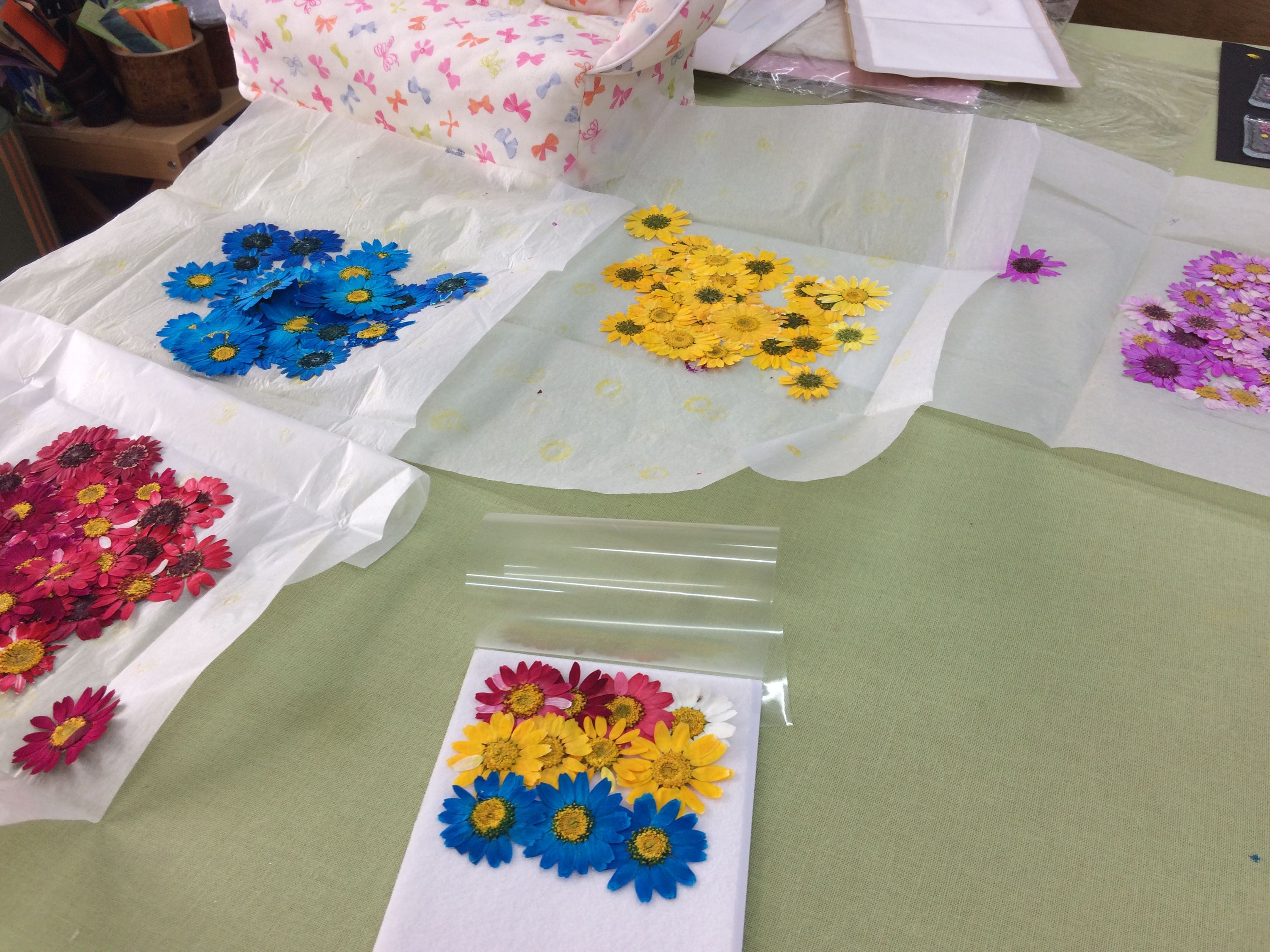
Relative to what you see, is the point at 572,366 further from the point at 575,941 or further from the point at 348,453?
the point at 575,941

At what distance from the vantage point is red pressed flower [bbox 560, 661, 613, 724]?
21.1 inches

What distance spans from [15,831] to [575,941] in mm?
316

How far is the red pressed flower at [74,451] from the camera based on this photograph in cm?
69

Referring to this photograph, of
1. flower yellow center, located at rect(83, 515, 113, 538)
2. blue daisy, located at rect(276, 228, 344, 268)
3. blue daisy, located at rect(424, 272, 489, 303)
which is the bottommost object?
flower yellow center, located at rect(83, 515, 113, 538)

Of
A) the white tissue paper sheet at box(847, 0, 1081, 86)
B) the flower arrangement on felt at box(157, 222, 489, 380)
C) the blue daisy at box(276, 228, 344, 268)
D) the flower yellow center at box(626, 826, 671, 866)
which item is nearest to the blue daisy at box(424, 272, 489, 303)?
the flower arrangement on felt at box(157, 222, 489, 380)

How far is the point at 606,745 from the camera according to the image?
1.70 feet

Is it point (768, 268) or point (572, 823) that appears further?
point (768, 268)

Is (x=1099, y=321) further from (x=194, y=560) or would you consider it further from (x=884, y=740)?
(x=194, y=560)

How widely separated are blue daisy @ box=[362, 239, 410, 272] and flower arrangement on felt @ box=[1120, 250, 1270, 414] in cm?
69

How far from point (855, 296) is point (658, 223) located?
24 centimetres

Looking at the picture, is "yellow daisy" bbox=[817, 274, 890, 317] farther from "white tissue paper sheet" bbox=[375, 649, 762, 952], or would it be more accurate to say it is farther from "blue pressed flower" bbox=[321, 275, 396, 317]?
"white tissue paper sheet" bbox=[375, 649, 762, 952]

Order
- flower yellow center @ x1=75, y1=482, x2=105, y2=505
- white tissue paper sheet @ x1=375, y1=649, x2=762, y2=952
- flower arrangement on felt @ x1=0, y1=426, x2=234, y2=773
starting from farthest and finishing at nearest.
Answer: flower yellow center @ x1=75, y1=482, x2=105, y2=505
flower arrangement on felt @ x1=0, y1=426, x2=234, y2=773
white tissue paper sheet @ x1=375, y1=649, x2=762, y2=952

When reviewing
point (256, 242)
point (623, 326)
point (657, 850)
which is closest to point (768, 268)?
point (623, 326)

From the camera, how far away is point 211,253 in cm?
91
